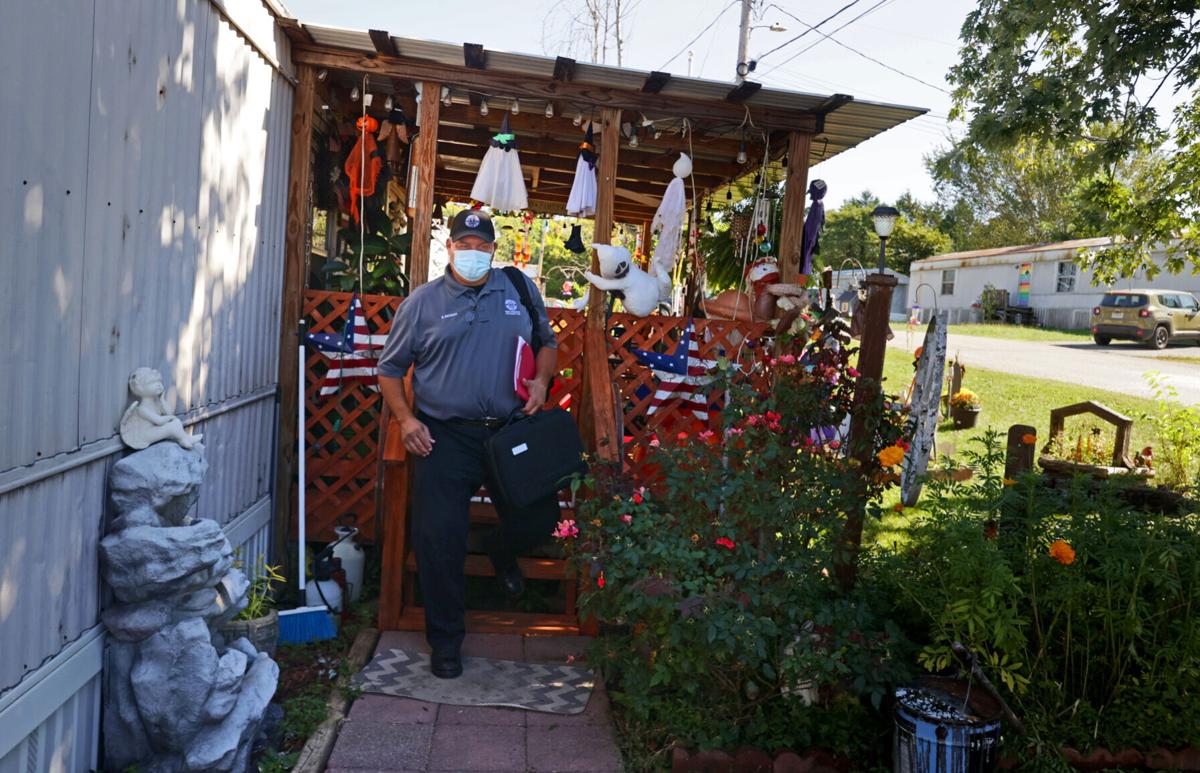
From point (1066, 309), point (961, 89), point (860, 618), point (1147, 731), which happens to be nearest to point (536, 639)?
point (860, 618)

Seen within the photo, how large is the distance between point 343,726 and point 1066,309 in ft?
111

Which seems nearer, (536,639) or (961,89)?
(536,639)

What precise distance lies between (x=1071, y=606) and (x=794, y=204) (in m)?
3.55

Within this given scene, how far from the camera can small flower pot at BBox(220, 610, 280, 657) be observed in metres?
3.83

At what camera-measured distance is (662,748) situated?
3.68 meters

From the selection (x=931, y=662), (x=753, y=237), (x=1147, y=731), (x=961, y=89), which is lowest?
(x=1147, y=731)

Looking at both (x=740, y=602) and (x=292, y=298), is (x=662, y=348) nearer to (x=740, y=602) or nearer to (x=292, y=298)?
(x=292, y=298)

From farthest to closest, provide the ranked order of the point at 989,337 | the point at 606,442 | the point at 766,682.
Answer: the point at 989,337 < the point at 606,442 < the point at 766,682

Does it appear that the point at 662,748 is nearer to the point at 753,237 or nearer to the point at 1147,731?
the point at 1147,731

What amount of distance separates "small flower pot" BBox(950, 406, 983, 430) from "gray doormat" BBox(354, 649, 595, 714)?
345 inches

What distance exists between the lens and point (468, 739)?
3.77m

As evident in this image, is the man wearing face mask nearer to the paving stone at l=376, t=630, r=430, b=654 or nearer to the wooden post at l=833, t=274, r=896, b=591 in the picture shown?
the paving stone at l=376, t=630, r=430, b=654

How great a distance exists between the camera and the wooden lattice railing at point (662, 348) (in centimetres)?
609

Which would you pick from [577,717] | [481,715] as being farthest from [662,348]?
[481,715]
